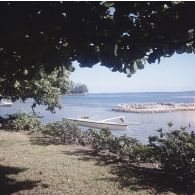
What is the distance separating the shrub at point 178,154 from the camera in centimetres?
1002

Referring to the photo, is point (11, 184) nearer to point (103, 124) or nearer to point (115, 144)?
point (115, 144)

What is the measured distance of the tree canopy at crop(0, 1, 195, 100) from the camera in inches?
205

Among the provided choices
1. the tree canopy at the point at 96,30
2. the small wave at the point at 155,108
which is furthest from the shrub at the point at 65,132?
the small wave at the point at 155,108

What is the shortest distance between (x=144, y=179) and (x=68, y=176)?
8.23ft

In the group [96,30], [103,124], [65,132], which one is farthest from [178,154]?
[103,124]

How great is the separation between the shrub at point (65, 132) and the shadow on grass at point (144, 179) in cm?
515

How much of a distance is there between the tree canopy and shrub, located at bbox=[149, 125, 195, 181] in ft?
15.3

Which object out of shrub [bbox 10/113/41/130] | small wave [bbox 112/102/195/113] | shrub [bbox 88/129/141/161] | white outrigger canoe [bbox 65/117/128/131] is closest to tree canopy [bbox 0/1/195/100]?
shrub [bbox 88/129/141/161]

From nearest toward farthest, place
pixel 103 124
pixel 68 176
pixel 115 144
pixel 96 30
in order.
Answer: pixel 96 30 < pixel 68 176 < pixel 115 144 < pixel 103 124

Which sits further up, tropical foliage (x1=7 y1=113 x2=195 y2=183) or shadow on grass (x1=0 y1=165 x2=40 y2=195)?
tropical foliage (x1=7 y1=113 x2=195 y2=183)

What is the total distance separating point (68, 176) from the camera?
10477 mm

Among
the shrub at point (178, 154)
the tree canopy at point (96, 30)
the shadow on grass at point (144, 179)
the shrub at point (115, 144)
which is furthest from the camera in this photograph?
the shrub at point (115, 144)

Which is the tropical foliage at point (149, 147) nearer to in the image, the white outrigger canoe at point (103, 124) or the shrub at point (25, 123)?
the shrub at point (25, 123)

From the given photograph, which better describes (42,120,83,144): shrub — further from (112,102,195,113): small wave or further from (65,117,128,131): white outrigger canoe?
(112,102,195,113): small wave
